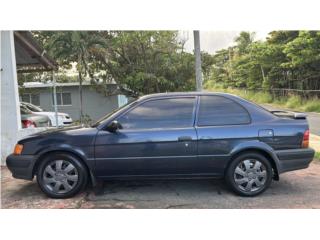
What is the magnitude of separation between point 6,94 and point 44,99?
1298 cm

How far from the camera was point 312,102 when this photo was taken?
21766 mm

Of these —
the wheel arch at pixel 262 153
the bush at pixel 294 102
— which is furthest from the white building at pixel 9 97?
the bush at pixel 294 102

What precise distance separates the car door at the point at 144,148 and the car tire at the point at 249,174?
690 mm

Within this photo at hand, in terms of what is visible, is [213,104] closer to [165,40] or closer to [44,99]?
[165,40]

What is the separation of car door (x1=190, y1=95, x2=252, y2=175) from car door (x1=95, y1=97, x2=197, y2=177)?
5.6 inches

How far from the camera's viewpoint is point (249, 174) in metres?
4.78

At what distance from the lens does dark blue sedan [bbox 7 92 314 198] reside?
4.70 m

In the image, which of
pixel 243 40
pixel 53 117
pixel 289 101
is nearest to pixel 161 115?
pixel 53 117

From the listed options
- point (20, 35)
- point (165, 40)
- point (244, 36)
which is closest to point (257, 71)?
point (244, 36)

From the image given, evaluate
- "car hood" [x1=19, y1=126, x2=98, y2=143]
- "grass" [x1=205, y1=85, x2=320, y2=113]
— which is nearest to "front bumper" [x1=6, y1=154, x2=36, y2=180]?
"car hood" [x1=19, y1=126, x2=98, y2=143]

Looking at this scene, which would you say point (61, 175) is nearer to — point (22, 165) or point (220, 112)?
point (22, 165)

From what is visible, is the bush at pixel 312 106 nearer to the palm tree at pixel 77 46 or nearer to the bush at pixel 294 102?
the bush at pixel 294 102

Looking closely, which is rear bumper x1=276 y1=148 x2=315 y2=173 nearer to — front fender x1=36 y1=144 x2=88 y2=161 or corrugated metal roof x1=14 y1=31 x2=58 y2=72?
front fender x1=36 y1=144 x2=88 y2=161

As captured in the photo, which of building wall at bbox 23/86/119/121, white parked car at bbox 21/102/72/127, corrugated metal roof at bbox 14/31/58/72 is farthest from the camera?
building wall at bbox 23/86/119/121
